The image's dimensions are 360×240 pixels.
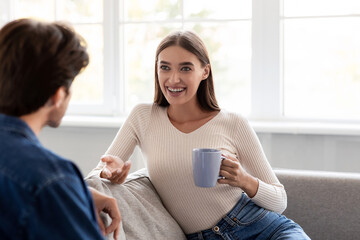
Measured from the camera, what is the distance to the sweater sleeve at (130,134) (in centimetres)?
202

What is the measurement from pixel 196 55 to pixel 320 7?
4.04ft

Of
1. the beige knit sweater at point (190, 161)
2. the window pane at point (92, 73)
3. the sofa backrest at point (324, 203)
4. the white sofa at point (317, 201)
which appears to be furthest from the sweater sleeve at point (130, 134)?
the window pane at point (92, 73)

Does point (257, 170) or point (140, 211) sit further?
point (257, 170)

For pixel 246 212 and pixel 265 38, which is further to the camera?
pixel 265 38

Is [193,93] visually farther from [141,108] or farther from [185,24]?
[185,24]

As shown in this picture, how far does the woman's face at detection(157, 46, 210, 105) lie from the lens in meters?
2.00

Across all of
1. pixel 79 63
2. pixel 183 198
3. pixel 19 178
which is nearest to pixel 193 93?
pixel 183 198

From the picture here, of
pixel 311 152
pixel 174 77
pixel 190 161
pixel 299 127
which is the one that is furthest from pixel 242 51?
pixel 190 161

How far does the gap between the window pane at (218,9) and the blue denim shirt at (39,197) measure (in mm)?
2354

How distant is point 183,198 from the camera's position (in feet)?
6.37

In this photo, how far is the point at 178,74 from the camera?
6.55 ft

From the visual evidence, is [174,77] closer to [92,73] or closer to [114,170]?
[114,170]

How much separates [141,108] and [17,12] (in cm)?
191

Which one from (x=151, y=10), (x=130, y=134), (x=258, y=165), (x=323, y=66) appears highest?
(x=151, y=10)
